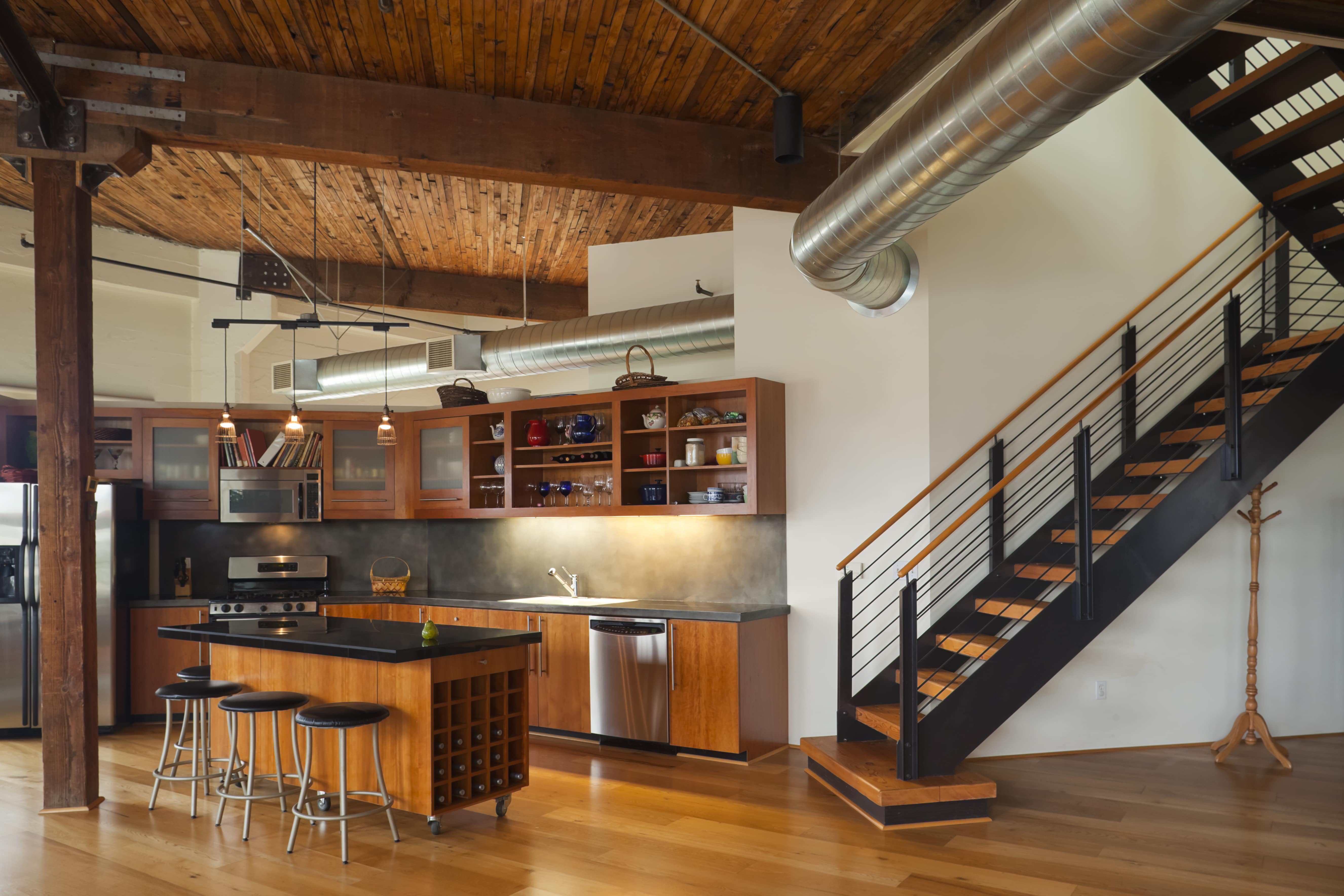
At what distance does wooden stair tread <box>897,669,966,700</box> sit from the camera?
475 cm

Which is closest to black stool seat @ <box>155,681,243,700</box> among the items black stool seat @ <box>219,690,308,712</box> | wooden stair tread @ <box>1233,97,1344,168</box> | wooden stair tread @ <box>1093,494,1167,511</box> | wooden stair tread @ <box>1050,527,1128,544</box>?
black stool seat @ <box>219,690,308,712</box>

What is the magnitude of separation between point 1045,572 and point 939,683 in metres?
0.79

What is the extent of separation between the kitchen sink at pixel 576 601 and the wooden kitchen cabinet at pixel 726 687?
2.30 feet

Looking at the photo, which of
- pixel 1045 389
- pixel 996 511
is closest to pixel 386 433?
pixel 996 511

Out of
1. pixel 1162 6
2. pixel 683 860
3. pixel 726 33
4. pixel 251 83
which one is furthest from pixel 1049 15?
pixel 251 83

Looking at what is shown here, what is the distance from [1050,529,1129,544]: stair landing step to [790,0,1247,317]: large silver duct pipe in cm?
193

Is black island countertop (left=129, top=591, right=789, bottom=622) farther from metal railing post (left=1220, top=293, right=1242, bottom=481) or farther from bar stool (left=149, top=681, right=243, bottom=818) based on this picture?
metal railing post (left=1220, top=293, right=1242, bottom=481)

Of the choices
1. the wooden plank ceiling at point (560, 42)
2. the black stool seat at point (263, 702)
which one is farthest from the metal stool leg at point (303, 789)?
the wooden plank ceiling at point (560, 42)

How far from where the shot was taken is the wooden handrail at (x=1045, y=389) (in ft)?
17.7

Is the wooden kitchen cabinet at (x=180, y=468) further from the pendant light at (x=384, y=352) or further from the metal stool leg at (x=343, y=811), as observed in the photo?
the metal stool leg at (x=343, y=811)

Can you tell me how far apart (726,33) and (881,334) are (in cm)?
212

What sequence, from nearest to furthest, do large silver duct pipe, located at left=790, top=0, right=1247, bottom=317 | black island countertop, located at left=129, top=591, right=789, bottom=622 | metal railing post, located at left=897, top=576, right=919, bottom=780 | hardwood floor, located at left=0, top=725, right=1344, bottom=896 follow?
large silver duct pipe, located at left=790, top=0, right=1247, bottom=317 → hardwood floor, located at left=0, top=725, right=1344, bottom=896 → metal railing post, located at left=897, top=576, right=919, bottom=780 → black island countertop, located at left=129, top=591, right=789, bottom=622

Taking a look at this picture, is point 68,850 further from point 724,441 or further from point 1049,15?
point 1049,15

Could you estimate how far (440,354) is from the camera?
8.15m
